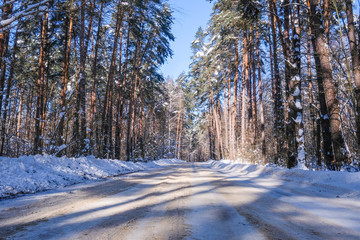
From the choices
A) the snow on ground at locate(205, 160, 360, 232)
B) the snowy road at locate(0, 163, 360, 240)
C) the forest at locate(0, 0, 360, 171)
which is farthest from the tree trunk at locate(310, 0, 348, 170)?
the snowy road at locate(0, 163, 360, 240)

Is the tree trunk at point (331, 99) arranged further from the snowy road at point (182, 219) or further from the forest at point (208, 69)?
the snowy road at point (182, 219)

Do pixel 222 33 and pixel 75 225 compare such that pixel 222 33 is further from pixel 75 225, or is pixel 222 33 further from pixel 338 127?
pixel 75 225

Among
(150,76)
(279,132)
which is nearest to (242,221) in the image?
(279,132)

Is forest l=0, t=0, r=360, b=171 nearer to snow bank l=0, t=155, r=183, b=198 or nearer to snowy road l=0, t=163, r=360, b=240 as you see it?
snow bank l=0, t=155, r=183, b=198

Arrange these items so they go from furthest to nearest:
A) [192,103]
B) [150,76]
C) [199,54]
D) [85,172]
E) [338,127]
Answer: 1. [192,103]
2. [199,54]
3. [150,76]
4. [85,172]
5. [338,127]

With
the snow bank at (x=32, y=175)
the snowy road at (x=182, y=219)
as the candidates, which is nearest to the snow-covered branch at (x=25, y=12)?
the snow bank at (x=32, y=175)

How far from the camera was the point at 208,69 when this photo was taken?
26.0m

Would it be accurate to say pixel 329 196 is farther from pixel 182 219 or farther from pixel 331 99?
pixel 331 99

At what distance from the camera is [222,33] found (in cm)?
1748

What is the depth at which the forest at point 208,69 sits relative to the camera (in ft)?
22.9

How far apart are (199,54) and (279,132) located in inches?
768

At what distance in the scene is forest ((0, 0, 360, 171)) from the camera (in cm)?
697

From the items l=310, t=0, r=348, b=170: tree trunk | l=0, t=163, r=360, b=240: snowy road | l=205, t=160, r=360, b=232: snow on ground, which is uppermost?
l=310, t=0, r=348, b=170: tree trunk

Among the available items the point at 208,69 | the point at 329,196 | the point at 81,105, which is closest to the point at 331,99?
the point at 329,196
